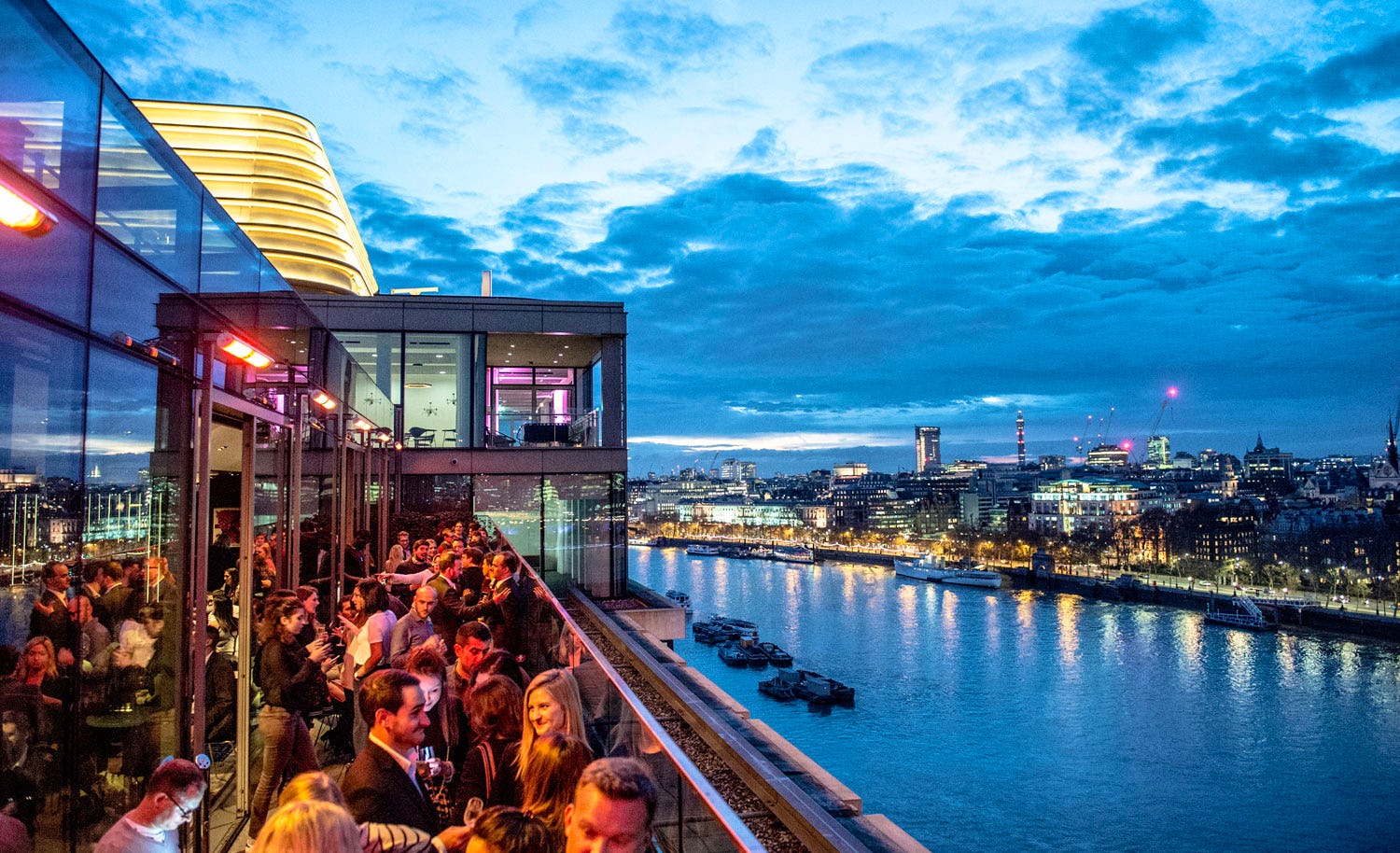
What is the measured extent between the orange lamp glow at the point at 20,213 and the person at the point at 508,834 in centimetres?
218

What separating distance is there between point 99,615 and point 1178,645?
2452 inches

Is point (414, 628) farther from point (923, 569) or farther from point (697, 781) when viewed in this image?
point (923, 569)

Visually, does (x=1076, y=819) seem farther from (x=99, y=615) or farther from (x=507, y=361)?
(x=99, y=615)

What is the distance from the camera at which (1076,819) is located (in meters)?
29.9

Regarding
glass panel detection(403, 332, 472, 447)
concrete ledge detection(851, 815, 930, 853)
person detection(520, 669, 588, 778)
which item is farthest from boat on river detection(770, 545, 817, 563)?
person detection(520, 669, 588, 778)

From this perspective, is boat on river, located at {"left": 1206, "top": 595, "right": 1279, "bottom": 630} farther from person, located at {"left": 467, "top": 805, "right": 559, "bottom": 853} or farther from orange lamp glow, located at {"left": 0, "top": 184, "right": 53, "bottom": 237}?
orange lamp glow, located at {"left": 0, "top": 184, "right": 53, "bottom": 237}

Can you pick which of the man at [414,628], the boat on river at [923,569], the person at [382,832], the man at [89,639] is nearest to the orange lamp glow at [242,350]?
the man at [89,639]

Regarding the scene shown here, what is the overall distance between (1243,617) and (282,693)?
239 feet

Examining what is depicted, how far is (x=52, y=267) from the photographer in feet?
10.5

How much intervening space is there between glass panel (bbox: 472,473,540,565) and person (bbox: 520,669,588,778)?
52.6 feet

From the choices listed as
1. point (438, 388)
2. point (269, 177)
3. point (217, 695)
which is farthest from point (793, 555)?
point (217, 695)

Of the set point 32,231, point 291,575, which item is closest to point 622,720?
point 32,231

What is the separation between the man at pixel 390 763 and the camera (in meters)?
2.78

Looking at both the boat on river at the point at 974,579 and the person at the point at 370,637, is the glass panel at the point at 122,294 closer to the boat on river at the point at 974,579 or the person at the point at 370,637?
the person at the point at 370,637
